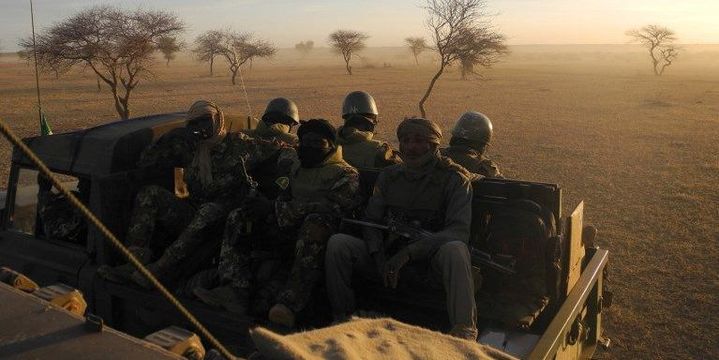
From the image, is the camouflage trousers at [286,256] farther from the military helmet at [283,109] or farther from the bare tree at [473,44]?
the bare tree at [473,44]

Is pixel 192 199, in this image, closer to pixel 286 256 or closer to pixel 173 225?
pixel 173 225

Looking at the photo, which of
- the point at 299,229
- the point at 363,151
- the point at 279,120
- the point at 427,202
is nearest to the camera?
the point at 427,202

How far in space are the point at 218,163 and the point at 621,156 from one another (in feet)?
44.8

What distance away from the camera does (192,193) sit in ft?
18.1

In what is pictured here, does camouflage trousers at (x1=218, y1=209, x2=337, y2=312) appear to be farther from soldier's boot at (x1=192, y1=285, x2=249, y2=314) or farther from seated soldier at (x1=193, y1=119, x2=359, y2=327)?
soldier's boot at (x1=192, y1=285, x2=249, y2=314)

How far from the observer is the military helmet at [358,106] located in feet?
24.5

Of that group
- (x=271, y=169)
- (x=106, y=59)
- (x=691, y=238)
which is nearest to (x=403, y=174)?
(x=271, y=169)

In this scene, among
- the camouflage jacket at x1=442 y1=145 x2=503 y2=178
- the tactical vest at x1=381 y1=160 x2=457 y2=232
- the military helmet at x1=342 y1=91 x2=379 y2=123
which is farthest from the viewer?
the military helmet at x1=342 y1=91 x2=379 y2=123

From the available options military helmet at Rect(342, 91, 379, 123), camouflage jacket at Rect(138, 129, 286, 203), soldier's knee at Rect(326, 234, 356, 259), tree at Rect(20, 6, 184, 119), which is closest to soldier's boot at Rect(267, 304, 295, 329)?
soldier's knee at Rect(326, 234, 356, 259)

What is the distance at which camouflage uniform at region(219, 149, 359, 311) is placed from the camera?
432cm

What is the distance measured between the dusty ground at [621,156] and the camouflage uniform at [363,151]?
9.09 feet

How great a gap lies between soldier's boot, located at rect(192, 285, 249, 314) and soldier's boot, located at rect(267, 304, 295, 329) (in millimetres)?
272

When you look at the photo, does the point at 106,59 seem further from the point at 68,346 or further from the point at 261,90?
the point at 68,346

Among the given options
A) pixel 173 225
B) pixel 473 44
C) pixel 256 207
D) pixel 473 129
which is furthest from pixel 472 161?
pixel 473 44
